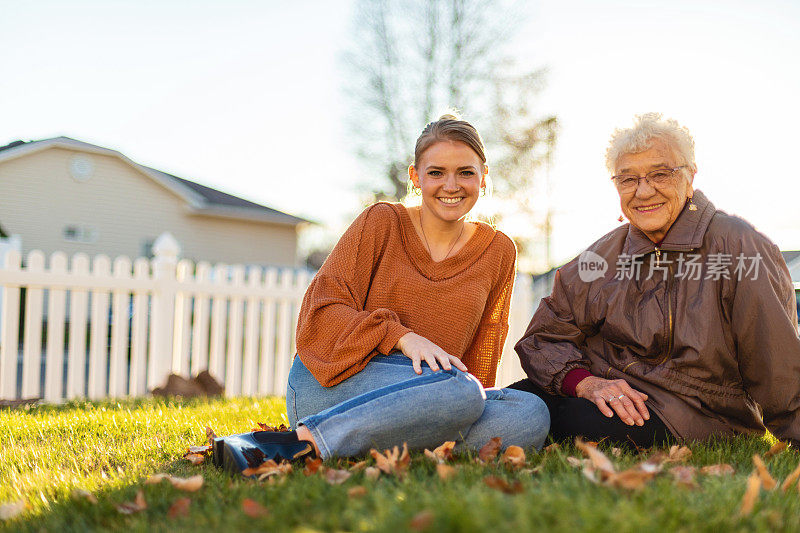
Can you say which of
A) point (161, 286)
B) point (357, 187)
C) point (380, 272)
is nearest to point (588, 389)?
point (380, 272)

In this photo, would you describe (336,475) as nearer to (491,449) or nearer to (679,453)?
(491,449)

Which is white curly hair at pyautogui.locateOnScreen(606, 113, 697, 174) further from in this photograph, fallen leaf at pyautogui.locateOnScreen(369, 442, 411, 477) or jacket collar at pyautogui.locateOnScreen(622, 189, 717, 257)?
fallen leaf at pyautogui.locateOnScreen(369, 442, 411, 477)

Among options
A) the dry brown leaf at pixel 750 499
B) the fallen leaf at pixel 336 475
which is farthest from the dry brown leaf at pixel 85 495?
the dry brown leaf at pixel 750 499

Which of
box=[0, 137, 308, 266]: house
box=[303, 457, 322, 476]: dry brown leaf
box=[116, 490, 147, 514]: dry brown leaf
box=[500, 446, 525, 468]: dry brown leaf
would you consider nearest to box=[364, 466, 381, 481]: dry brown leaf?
box=[303, 457, 322, 476]: dry brown leaf

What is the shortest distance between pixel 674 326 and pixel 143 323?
5066mm

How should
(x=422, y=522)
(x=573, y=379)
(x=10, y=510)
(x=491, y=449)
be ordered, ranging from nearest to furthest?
(x=422, y=522) < (x=10, y=510) < (x=491, y=449) < (x=573, y=379)

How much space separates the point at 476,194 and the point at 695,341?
122 centimetres

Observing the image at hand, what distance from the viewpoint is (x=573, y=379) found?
10.4ft

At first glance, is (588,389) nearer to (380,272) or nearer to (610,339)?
(610,339)

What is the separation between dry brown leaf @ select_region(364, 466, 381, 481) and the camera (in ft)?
7.07

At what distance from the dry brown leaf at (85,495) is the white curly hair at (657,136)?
256 cm

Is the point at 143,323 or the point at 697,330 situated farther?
the point at 143,323

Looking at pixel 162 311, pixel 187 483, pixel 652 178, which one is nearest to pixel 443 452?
pixel 187 483

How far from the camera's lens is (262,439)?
99.1 inches
